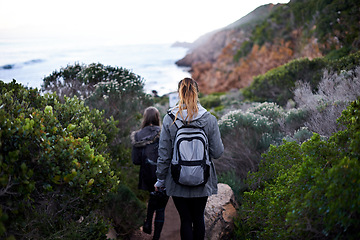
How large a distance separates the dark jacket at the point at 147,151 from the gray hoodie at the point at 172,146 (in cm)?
114

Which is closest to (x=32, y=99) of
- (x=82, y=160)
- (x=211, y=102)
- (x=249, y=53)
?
(x=82, y=160)

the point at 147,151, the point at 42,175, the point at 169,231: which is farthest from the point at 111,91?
the point at 42,175

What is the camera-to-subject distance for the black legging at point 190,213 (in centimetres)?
294

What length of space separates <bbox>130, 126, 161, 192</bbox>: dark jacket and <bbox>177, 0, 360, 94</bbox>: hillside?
1129 centimetres

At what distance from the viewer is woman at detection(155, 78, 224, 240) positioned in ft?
9.29

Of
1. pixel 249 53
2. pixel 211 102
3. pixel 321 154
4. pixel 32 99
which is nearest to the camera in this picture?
pixel 321 154

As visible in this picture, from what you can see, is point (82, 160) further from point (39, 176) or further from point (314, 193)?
point (314, 193)

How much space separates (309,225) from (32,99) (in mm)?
3568

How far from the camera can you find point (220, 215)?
13.3 ft

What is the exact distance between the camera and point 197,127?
284 cm

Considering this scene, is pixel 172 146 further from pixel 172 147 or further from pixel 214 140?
pixel 214 140

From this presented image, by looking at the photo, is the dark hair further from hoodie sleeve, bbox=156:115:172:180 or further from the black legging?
the black legging

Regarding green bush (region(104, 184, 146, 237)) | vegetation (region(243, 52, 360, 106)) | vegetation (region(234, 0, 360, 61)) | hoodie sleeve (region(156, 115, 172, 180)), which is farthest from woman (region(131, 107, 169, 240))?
vegetation (region(234, 0, 360, 61))

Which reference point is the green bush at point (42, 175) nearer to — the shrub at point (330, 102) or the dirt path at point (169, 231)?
the dirt path at point (169, 231)
